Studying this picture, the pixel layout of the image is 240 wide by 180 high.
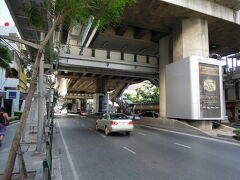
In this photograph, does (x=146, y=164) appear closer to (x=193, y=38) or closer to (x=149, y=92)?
(x=193, y=38)

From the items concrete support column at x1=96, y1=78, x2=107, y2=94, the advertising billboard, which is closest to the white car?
the advertising billboard

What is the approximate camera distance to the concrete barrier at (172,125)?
17.2m

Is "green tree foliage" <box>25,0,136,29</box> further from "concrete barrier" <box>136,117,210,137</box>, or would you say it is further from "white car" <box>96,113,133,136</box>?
"concrete barrier" <box>136,117,210,137</box>

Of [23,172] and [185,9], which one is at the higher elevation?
[185,9]

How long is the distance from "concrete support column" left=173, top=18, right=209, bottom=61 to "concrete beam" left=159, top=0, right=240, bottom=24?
1.17 metres

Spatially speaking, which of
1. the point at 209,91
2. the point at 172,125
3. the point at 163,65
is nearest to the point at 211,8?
the point at 163,65

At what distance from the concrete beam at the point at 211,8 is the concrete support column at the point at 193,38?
1.17 m

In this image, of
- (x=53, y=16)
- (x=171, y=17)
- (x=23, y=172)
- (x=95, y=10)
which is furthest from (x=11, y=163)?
(x=171, y=17)

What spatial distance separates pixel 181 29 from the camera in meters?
21.3

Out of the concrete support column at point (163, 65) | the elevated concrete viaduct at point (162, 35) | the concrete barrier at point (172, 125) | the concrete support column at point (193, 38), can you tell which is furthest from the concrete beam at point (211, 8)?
the concrete barrier at point (172, 125)

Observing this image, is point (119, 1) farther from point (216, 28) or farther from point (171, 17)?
point (216, 28)

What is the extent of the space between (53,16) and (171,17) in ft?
56.8

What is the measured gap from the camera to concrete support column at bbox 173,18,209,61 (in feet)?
66.5

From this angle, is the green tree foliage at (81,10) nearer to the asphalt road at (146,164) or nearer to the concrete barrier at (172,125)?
the asphalt road at (146,164)
